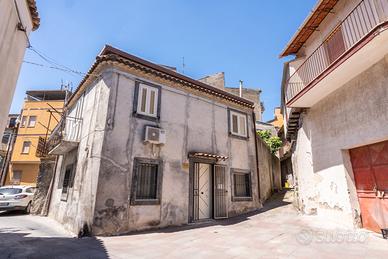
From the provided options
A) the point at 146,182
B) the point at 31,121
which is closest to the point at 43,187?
the point at 146,182

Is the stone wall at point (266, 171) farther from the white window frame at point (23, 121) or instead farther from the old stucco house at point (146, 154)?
the white window frame at point (23, 121)

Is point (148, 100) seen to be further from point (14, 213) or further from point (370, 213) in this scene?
point (14, 213)

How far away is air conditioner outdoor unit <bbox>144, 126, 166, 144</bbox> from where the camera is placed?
8.49 metres

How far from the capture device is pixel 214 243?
6.00 m

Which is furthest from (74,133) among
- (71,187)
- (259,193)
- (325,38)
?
(325,38)

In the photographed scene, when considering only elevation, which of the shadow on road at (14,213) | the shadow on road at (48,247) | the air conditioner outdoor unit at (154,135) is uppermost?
the air conditioner outdoor unit at (154,135)

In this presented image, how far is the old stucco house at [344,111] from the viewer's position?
634 cm

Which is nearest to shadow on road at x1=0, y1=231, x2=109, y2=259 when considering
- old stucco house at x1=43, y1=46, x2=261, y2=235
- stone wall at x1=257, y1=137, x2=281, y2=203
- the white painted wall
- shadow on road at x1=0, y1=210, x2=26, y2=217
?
old stucco house at x1=43, y1=46, x2=261, y2=235

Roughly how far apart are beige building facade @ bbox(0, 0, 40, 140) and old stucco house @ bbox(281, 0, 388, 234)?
29.6 feet

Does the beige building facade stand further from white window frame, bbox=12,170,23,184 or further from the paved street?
white window frame, bbox=12,170,23,184

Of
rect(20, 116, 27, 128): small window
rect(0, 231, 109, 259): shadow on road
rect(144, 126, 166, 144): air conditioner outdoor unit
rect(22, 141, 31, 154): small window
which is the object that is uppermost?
rect(20, 116, 27, 128): small window

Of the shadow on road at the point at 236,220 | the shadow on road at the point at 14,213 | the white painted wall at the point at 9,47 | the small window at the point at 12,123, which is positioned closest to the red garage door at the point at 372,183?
the shadow on road at the point at 236,220

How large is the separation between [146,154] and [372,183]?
7.54m

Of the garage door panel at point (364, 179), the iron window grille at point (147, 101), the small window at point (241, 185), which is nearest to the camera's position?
the garage door panel at point (364, 179)
